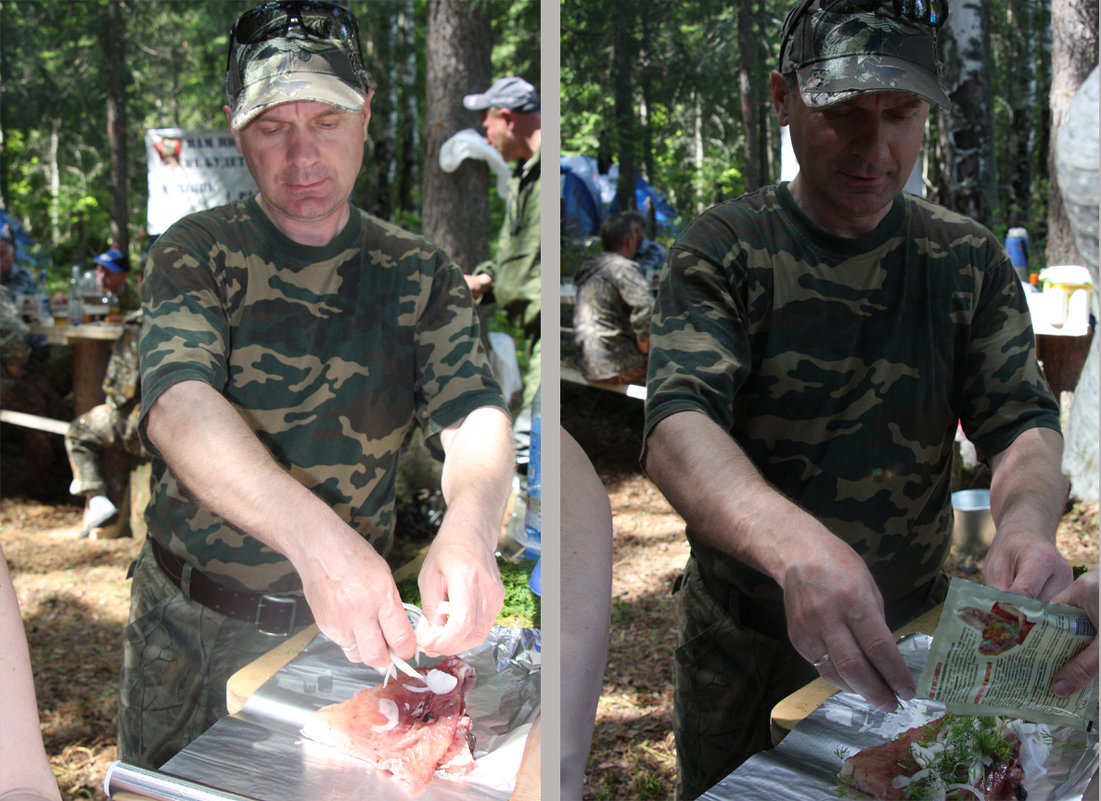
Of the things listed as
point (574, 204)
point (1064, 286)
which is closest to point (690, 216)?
point (574, 204)

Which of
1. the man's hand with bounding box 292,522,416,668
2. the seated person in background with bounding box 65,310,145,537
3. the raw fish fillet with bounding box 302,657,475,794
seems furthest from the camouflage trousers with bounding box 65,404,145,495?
the raw fish fillet with bounding box 302,657,475,794

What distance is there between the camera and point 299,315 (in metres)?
1.38

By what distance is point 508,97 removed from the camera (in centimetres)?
168

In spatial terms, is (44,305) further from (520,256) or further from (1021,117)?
(1021,117)

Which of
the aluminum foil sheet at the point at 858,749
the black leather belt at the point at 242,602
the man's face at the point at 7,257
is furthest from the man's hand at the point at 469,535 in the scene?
the man's face at the point at 7,257

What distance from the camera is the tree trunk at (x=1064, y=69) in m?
1.34

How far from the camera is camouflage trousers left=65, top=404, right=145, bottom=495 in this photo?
1.75 metres

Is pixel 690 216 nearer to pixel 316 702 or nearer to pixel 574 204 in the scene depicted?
pixel 574 204

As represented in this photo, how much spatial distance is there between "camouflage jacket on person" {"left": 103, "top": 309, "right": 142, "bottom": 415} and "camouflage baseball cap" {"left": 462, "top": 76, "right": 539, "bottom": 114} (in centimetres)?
74

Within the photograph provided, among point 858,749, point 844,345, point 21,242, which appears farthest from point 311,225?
point 21,242

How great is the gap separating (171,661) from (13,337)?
5.62 ft

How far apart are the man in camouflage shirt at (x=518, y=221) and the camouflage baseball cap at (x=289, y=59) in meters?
0.37

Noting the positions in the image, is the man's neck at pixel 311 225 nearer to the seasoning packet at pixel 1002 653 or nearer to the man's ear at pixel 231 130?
the man's ear at pixel 231 130

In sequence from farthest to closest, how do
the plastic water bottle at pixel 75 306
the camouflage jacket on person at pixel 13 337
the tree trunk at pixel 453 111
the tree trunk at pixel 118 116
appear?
1. the camouflage jacket on person at pixel 13 337
2. the plastic water bottle at pixel 75 306
3. the tree trunk at pixel 118 116
4. the tree trunk at pixel 453 111
